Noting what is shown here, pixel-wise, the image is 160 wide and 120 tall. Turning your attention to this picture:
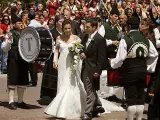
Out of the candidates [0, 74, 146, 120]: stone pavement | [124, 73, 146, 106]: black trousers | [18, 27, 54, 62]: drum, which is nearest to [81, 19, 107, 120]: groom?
[0, 74, 146, 120]: stone pavement

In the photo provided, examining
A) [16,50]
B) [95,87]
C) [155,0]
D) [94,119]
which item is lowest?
[94,119]

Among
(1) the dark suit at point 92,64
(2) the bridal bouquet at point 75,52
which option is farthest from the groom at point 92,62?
(2) the bridal bouquet at point 75,52

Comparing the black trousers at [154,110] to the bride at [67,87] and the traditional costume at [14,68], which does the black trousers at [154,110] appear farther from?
the traditional costume at [14,68]

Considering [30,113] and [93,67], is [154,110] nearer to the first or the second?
[93,67]

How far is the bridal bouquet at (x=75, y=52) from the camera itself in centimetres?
1012

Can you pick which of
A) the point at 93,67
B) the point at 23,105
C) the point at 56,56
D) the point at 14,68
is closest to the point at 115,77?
the point at 93,67

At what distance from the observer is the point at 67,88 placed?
33.9ft

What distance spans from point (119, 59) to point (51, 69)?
3951 mm

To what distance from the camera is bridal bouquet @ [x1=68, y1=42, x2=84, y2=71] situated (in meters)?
10.1

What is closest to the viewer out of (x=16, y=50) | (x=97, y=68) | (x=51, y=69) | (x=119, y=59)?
(x=119, y=59)

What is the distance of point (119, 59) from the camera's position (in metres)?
Answer: 8.60

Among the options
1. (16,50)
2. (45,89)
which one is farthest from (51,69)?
(16,50)

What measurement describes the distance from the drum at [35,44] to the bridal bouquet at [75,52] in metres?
0.58

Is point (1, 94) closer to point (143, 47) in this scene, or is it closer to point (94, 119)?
point (94, 119)
